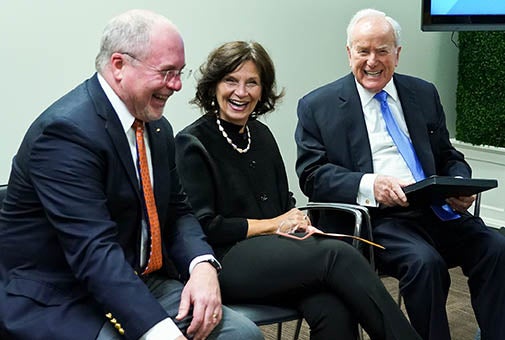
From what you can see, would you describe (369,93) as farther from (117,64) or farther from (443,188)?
(117,64)

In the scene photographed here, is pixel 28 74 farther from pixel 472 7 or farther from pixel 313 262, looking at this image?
pixel 472 7

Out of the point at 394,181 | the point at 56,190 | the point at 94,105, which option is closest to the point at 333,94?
the point at 394,181

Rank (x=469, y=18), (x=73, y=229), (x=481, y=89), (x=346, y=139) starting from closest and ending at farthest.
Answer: (x=73, y=229) < (x=346, y=139) < (x=469, y=18) < (x=481, y=89)

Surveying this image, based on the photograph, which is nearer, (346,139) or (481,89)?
(346,139)

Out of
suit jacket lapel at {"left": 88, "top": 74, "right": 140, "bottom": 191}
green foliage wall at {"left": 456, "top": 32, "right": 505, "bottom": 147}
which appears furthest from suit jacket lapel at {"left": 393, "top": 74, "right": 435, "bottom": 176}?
green foliage wall at {"left": 456, "top": 32, "right": 505, "bottom": 147}

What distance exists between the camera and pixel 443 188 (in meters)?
2.43

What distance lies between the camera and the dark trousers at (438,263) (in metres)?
2.48

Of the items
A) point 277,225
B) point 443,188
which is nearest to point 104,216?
point 277,225

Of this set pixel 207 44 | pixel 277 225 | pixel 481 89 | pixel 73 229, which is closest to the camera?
pixel 73 229

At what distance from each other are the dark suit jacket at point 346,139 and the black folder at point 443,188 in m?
0.22

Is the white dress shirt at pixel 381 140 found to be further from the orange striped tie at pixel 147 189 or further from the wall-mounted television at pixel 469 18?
the wall-mounted television at pixel 469 18

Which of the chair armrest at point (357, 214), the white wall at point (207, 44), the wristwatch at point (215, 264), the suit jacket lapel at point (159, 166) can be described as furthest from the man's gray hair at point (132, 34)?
the white wall at point (207, 44)

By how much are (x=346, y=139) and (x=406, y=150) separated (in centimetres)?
25

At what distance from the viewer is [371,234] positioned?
102 inches
